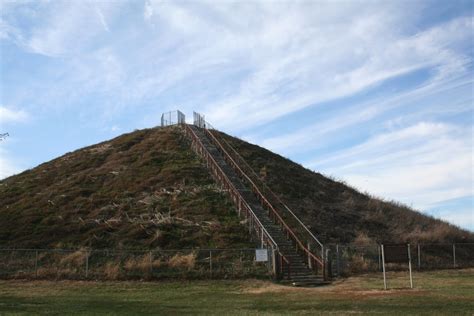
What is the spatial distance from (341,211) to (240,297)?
1992cm

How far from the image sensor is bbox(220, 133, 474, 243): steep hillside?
34438 millimetres

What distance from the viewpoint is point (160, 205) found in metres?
33.5

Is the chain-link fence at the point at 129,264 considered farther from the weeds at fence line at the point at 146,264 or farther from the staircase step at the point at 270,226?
the staircase step at the point at 270,226

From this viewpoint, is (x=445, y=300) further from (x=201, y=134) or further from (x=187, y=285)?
(x=201, y=134)

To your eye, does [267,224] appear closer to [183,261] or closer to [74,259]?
[183,261]

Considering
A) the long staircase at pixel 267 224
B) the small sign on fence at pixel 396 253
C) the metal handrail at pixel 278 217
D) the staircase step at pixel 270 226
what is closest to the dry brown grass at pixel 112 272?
the long staircase at pixel 267 224

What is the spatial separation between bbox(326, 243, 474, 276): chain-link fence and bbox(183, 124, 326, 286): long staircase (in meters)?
1.32

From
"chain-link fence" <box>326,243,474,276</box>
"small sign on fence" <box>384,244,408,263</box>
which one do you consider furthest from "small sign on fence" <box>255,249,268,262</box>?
"small sign on fence" <box>384,244,408,263</box>

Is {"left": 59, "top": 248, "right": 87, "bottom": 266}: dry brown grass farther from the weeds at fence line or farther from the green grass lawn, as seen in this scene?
the green grass lawn

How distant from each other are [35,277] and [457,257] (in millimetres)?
25265

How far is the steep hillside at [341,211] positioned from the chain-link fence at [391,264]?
134cm

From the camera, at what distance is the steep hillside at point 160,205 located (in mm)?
29844

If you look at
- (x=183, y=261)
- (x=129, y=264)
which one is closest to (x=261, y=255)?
(x=183, y=261)

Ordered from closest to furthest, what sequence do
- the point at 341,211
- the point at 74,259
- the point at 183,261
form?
the point at 183,261 < the point at 74,259 < the point at 341,211
